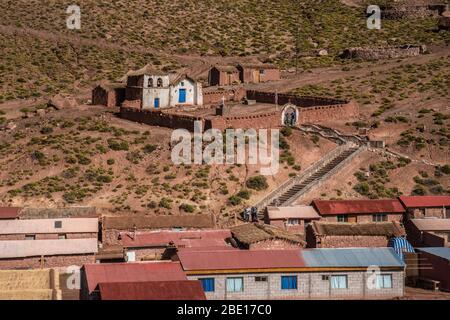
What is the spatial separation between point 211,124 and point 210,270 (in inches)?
933

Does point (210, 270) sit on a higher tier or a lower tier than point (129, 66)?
lower

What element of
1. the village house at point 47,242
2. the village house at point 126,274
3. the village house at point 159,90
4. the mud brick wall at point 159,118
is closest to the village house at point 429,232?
the village house at point 126,274

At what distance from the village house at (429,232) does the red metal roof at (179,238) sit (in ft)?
34.9

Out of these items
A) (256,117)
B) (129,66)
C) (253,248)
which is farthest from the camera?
(129,66)

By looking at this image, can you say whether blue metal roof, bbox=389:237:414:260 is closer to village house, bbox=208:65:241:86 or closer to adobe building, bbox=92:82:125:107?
adobe building, bbox=92:82:125:107

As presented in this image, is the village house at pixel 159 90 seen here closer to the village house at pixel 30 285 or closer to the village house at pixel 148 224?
the village house at pixel 148 224

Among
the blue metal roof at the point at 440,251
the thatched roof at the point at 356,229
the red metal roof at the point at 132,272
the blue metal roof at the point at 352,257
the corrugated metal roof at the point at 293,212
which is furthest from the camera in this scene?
the corrugated metal roof at the point at 293,212

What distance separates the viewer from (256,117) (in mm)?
69562

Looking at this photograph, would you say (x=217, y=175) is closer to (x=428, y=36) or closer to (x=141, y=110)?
(x=141, y=110)

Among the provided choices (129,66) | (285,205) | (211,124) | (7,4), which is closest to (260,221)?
(285,205)

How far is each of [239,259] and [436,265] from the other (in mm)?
10055

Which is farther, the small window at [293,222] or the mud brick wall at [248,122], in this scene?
the mud brick wall at [248,122]

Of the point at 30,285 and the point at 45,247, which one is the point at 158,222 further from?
the point at 30,285

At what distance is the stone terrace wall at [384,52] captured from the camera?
3952 inches
